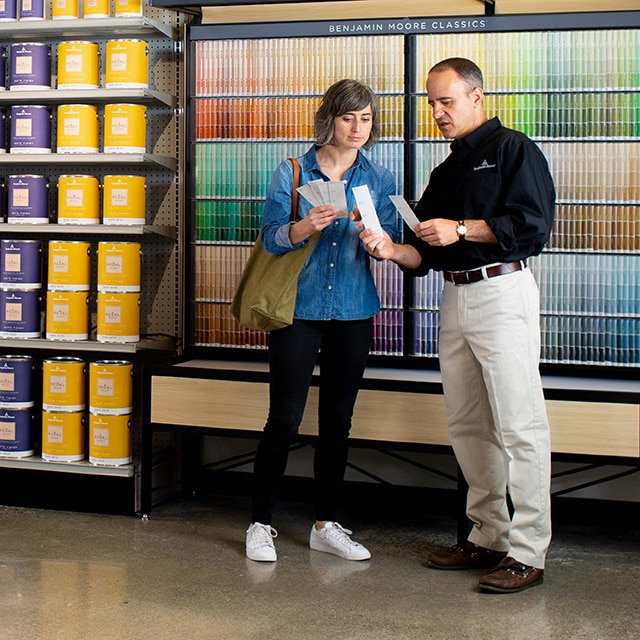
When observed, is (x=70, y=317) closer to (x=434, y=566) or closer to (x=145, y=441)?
(x=145, y=441)

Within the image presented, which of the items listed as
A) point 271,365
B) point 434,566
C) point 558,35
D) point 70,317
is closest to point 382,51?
point 558,35

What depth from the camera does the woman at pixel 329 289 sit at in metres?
3.47

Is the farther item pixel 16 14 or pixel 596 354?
pixel 16 14

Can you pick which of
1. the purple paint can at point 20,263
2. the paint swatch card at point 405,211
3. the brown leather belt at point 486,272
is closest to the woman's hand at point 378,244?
the paint swatch card at point 405,211

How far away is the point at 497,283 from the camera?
3.23 meters

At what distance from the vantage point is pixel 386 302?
14.1 ft

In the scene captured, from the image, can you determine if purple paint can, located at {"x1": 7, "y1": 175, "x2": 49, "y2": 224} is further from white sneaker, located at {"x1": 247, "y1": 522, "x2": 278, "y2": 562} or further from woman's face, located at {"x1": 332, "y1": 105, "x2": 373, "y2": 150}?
white sneaker, located at {"x1": 247, "y1": 522, "x2": 278, "y2": 562}

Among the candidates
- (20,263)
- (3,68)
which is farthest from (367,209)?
(3,68)

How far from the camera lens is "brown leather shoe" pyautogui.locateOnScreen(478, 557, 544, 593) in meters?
3.28

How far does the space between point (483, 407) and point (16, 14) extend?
3005mm

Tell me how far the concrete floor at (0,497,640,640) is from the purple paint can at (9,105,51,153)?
176cm

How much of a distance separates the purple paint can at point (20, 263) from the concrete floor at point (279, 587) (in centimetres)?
110

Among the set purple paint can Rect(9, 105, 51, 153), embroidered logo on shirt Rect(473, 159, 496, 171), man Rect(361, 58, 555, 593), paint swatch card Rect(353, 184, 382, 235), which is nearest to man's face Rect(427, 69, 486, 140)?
man Rect(361, 58, 555, 593)

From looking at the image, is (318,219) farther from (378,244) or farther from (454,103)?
(454,103)
